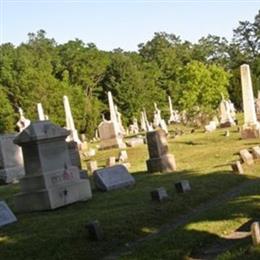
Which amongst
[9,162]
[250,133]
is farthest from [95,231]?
[250,133]

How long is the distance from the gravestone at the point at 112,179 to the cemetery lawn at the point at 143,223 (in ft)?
0.94

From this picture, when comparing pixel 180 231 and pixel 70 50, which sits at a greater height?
pixel 70 50

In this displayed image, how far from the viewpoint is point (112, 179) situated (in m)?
16.5

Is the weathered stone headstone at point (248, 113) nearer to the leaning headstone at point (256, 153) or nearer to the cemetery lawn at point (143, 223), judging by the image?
the leaning headstone at point (256, 153)

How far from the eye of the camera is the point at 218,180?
53.2ft

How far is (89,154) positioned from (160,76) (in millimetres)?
60145

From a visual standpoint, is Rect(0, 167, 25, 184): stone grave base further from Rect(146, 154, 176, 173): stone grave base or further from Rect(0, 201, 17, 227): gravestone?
Rect(0, 201, 17, 227): gravestone

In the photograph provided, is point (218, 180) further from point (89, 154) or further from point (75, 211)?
point (89, 154)

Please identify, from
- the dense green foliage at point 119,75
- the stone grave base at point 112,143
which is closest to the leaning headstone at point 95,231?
the stone grave base at point 112,143

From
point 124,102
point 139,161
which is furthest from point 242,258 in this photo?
point 124,102

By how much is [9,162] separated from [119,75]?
2278 inches

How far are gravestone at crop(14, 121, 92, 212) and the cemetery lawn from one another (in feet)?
1.05

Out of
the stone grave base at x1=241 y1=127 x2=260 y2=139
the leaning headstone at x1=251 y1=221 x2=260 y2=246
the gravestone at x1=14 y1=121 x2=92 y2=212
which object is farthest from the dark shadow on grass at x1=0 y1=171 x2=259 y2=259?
the stone grave base at x1=241 y1=127 x2=260 y2=139

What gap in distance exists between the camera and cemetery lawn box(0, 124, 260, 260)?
977 cm
